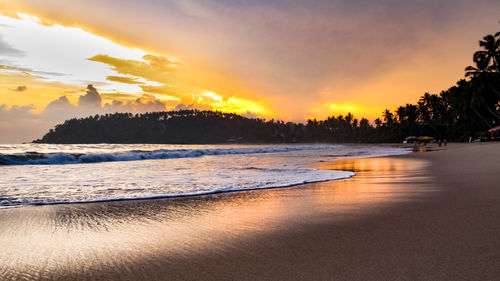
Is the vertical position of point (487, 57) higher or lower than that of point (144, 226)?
higher

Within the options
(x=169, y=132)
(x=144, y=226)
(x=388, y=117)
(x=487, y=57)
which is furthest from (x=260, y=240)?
(x=169, y=132)

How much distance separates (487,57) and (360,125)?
10909cm

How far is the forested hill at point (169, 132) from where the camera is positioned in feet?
488

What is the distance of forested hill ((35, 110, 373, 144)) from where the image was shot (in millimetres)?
148625

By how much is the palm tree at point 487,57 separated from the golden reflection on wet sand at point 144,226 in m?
56.1

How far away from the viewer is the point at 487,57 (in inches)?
1932

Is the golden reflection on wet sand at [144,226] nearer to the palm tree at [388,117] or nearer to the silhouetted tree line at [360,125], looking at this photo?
the silhouetted tree line at [360,125]

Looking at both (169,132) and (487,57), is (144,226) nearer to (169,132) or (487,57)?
(487,57)

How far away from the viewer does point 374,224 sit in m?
3.80

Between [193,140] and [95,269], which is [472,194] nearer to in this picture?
[95,269]

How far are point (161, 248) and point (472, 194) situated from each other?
576cm

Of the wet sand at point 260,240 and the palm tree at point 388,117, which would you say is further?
the palm tree at point 388,117

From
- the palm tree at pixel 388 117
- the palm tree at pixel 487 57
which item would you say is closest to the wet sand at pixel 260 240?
the palm tree at pixel 487 57

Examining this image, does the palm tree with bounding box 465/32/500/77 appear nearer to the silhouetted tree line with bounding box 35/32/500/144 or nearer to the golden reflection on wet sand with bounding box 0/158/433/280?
the silhouetted tree line with bounding box 35/32/500/144
